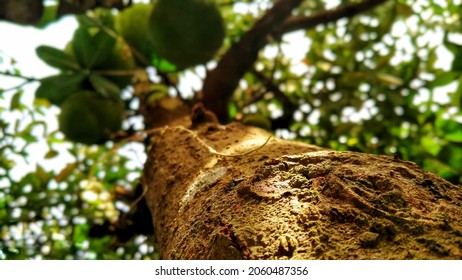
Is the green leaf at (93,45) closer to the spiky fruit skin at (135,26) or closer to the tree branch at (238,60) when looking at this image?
the spiky fruit skin at (135,26)

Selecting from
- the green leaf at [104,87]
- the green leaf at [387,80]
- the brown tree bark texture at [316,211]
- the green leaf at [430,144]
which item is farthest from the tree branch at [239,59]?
the brown tree bark texture at [316,211]

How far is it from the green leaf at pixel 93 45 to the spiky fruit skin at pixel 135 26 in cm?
18

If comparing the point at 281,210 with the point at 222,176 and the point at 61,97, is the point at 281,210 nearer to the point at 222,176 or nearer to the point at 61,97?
the point at 222,176

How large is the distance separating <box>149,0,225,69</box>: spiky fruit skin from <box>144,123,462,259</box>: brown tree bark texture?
0.84 metres

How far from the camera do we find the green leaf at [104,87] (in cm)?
165

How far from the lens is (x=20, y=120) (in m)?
2.02

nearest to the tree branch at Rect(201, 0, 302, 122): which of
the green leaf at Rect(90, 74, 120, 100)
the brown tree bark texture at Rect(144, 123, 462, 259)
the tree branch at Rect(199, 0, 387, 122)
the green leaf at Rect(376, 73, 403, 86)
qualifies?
the tree branch at Rect(199, 0, 387, 122)

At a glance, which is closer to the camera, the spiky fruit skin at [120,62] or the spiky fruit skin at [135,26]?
the spiky fruit skin at [120,62]

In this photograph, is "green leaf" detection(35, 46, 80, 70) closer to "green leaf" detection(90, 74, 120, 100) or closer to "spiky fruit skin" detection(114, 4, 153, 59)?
"green leaf" detection(90, 74, 120, 100)

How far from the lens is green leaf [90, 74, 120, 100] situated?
165 cm

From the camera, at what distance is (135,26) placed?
1.88 meters

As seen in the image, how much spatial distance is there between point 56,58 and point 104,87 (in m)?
0.21
